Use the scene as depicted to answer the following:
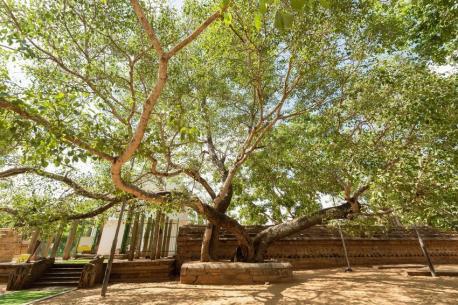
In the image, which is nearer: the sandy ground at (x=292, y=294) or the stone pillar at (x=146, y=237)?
the sandy ground at (x=292, y=294)

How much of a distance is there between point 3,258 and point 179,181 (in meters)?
11.6

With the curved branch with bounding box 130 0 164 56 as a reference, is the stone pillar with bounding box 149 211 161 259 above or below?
below

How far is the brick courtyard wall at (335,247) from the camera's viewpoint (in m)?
12.6

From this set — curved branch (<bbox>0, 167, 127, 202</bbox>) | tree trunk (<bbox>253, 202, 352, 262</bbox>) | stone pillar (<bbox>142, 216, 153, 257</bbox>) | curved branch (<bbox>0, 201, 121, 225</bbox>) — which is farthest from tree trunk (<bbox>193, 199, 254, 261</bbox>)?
stone pillar (<bbox>142, 216, 153, 257</bbox>)

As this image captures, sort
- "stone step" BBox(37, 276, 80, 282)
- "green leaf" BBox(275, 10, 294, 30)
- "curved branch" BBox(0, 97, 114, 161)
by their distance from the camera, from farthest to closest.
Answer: "stone step" BBox(37, 276, 80, 282), "curved branch" BBox(0, 97, 114, 161), "green leaf" BBox(275, 10, 294, 30)

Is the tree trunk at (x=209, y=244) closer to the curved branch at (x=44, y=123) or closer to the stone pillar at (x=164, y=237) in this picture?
the stone pillar at (x=164, y=237)

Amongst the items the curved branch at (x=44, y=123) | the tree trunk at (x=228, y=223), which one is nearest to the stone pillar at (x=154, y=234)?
the tree trunk at (x=228, y=223)

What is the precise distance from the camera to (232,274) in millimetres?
8391

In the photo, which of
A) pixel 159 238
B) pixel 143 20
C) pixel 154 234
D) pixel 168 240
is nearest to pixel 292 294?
pixel 143 20

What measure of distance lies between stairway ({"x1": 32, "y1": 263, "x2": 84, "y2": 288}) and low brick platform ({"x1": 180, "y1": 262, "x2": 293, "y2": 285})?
4.78 meters

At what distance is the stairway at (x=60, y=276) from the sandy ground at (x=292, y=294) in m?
2.20

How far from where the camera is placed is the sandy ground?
236 inches

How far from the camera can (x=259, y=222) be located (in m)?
16.3

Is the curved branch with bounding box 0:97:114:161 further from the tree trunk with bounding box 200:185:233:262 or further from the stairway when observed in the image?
the stairway
